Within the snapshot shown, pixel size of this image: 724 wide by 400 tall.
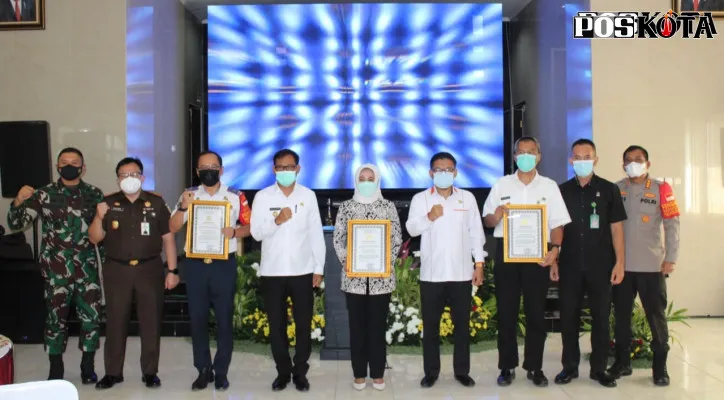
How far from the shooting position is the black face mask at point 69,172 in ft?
15.5

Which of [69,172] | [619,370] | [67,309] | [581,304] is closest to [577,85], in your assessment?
[581,304]

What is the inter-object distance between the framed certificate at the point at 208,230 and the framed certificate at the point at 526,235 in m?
1.83

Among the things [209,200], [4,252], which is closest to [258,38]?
[4,252]

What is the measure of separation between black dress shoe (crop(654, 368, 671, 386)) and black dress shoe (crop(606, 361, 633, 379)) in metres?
0.21

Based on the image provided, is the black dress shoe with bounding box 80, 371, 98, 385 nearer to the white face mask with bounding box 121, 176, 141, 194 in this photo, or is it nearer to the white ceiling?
the white face mask with bounding box 121, 176, 141, 194

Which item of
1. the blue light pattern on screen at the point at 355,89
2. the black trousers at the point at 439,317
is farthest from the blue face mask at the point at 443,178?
the blue light pattern on screen at the point at 355,89

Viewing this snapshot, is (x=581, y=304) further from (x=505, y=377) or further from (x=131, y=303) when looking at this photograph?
(x=131, y=303)

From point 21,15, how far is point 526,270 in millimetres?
5580

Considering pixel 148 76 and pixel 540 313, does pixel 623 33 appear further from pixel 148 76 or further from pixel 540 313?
pixel 148 76

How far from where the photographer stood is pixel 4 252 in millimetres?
6289

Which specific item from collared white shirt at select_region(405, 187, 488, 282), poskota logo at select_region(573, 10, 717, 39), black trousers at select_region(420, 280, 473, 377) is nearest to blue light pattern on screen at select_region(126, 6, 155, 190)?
collared white shirt at select_region(405, 187, 488, 282)

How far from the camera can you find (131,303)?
4.70 metres

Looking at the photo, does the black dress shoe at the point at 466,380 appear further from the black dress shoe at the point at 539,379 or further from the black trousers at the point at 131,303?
the black trousers at the point at 131,303

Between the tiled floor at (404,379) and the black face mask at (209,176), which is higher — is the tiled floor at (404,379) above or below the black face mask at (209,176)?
below
